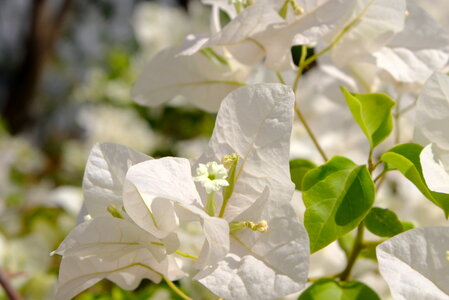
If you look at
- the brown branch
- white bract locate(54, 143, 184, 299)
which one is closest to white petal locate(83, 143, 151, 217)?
white bract locate(54, 143, 184, 299)

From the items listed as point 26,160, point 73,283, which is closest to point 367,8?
point 73,283

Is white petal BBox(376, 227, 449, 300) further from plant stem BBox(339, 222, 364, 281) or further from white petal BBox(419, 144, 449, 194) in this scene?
plant stem BBox(339, 222, 364, 281)

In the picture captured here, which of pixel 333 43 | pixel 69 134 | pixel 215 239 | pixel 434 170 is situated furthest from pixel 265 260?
pixel 69 134

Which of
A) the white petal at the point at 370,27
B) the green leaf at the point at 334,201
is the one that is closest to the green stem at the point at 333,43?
the white petal at the point at 370,27

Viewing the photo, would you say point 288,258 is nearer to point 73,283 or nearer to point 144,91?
point 73,283

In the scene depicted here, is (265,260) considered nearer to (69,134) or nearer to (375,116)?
(375,116)

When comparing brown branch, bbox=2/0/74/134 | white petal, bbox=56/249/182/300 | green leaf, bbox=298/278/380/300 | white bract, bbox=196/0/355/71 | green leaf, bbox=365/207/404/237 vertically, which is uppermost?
white bract, bbox=196/0/355/71
